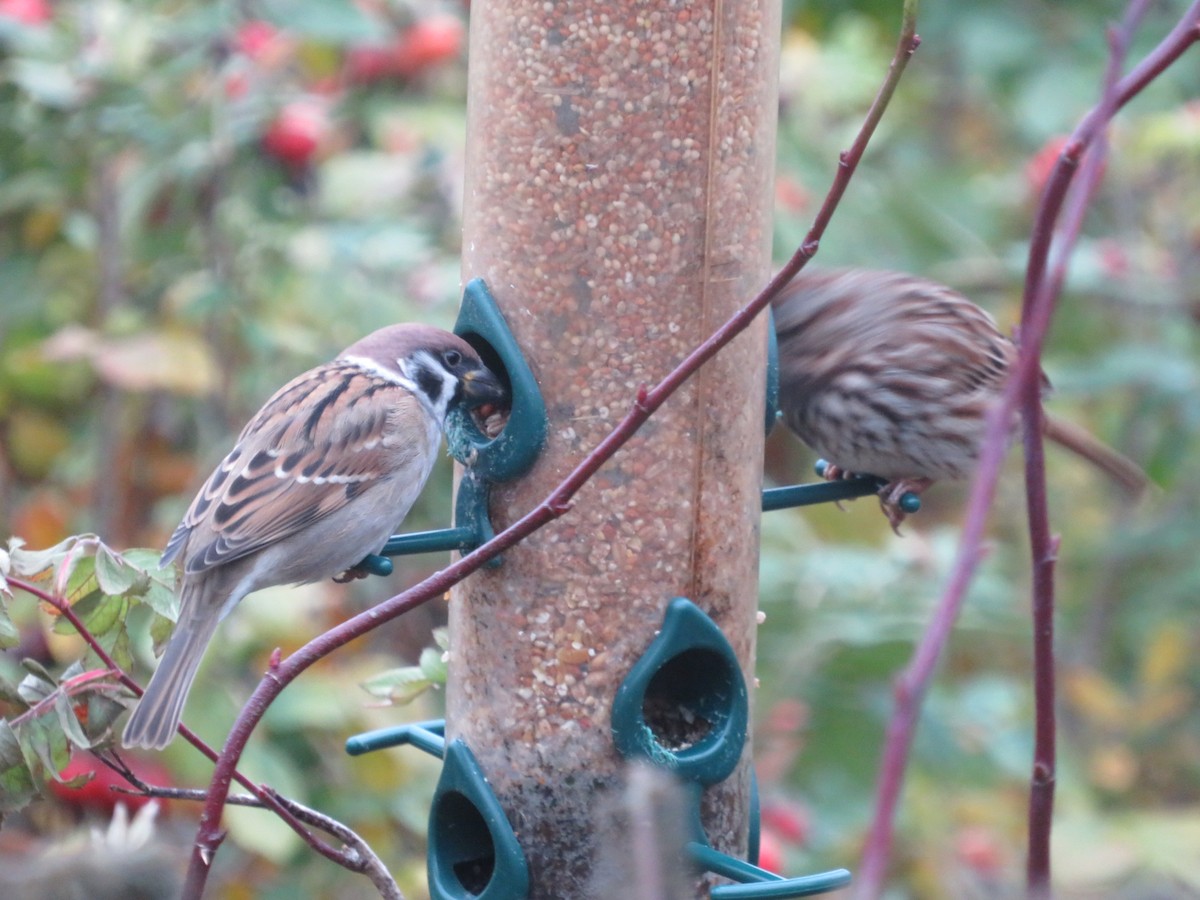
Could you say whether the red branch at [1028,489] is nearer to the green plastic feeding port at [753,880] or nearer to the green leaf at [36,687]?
the green plastic feeding port at [753,880]

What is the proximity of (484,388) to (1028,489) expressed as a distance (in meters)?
1.55

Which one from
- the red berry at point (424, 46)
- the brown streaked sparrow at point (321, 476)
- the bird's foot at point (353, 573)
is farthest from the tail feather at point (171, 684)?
the red berry at point (424, 46)

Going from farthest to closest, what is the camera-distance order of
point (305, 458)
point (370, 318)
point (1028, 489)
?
→ 1. point (370, 318)
2. point (305, 458)
3. point (1028, 489)

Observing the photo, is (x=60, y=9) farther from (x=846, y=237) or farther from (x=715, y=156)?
(x=715, y=156)

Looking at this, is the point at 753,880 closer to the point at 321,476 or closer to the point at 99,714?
the point at 99,714

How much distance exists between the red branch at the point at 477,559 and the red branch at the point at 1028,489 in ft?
1.01

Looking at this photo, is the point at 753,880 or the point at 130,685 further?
the point at 753,880

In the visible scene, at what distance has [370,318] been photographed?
13.1 feet

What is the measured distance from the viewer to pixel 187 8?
429cm

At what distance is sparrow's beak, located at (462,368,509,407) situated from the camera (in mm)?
2820

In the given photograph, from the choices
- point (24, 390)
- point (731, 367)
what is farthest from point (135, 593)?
point (24, 390)

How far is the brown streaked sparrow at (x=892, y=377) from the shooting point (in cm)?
337

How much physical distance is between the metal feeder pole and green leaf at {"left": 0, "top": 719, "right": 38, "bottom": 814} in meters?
0.89

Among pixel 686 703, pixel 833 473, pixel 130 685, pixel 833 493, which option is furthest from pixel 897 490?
pixel 130 685
